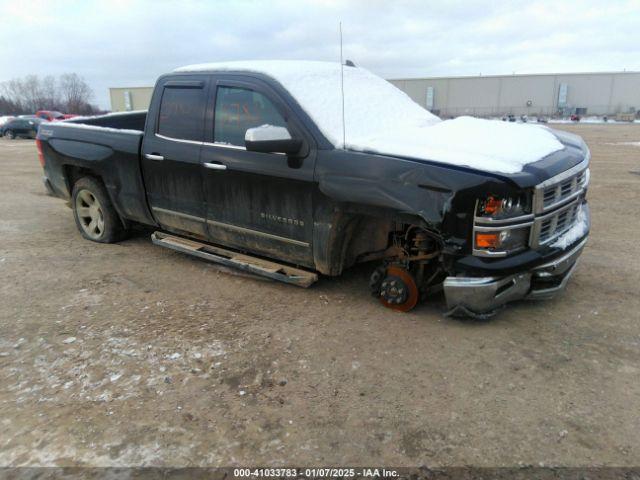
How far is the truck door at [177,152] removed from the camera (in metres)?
4.20

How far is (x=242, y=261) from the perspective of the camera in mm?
4188

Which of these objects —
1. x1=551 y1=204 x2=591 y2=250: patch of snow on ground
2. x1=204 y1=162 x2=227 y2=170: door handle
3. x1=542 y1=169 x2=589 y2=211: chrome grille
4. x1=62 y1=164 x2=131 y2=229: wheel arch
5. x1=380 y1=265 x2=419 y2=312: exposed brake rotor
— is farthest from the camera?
x1=62 y1=164 x2=131 y2=229: wheel arch

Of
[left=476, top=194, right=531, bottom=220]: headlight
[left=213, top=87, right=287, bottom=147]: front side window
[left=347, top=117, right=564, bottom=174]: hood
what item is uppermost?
[left=213, top=87, right=287, bottom=147]: front side window

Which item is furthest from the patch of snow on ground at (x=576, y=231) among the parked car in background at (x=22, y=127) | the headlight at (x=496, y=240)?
the parked car in background at (x=22, y=127)

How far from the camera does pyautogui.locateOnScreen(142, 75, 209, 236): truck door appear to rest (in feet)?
13.8

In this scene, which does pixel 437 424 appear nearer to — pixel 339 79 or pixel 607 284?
pixel 607 284

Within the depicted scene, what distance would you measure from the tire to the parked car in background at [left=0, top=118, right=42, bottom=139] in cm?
2305

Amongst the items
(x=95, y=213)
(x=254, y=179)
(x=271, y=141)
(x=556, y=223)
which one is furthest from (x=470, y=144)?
(x=95, y=213)

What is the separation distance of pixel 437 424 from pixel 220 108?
3006mm

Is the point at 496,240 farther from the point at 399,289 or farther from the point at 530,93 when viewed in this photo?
the point at 530,93

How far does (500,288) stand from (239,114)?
2444 mm

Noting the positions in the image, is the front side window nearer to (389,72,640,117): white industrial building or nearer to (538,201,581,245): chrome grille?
(538,201,581,245): chrome grille

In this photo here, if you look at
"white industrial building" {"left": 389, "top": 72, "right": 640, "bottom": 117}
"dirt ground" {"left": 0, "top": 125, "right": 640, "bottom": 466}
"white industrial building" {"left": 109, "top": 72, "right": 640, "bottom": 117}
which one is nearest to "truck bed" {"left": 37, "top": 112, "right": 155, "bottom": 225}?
"dirt ground" {"left": 0, "top": 125, "right": 640, "bottom": 466}

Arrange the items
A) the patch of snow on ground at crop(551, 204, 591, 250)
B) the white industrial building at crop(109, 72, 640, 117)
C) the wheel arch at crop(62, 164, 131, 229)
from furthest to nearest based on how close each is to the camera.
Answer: the white industrial building at crop(109, 72, 640, 117) < the wheel arch at crop(62, 164, 131, 229) < the patch of snow on ground at crop(551, 204, 591, 250)
